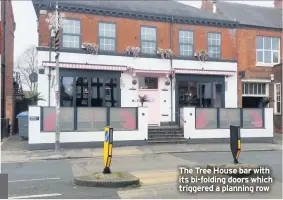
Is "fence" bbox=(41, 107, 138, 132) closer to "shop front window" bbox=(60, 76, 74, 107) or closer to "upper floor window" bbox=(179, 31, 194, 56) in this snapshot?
"shop front window" bbox=(60, 76, 74, 107)

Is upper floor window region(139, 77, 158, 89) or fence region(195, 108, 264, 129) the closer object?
fence region(195, 108, 264, 129)

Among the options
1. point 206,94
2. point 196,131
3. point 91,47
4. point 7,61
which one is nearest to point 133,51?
point 91,47

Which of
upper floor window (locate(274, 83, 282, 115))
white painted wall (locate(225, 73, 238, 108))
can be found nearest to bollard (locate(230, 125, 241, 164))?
white painted wall (locate(225, 73, 238, 108))

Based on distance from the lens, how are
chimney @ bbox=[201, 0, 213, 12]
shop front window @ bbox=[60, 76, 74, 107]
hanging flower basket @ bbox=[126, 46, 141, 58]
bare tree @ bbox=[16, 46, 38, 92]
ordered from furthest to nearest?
bare tree @ bbox=[16, 46, 38, 92] → chimney @ bbox=[201, 0, 213, 12] → hanging flower basket @ bbox=[126, 46, 141, 58] → shop front window @ bbox=[60, 76, 74, 107]

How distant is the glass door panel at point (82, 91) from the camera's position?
19.5m

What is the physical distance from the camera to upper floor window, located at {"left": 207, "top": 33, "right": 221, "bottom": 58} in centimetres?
2223

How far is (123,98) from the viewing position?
20.3 metres

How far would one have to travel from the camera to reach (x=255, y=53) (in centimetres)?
2350

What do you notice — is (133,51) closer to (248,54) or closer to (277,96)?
(248,54)

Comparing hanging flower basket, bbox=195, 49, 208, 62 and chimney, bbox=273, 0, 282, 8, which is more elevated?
chimney, bbox=273, 0, 282, 8

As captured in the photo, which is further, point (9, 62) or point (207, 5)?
point (9, 62)

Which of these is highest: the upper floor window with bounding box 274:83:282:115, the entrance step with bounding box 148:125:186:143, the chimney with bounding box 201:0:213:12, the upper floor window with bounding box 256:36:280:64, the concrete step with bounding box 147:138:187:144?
the chimney with bounding box 201:0:213:12

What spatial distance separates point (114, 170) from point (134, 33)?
Result: 39.2ft

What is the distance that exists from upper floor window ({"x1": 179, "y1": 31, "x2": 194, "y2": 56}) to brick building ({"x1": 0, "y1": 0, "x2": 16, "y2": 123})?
11.2 m
